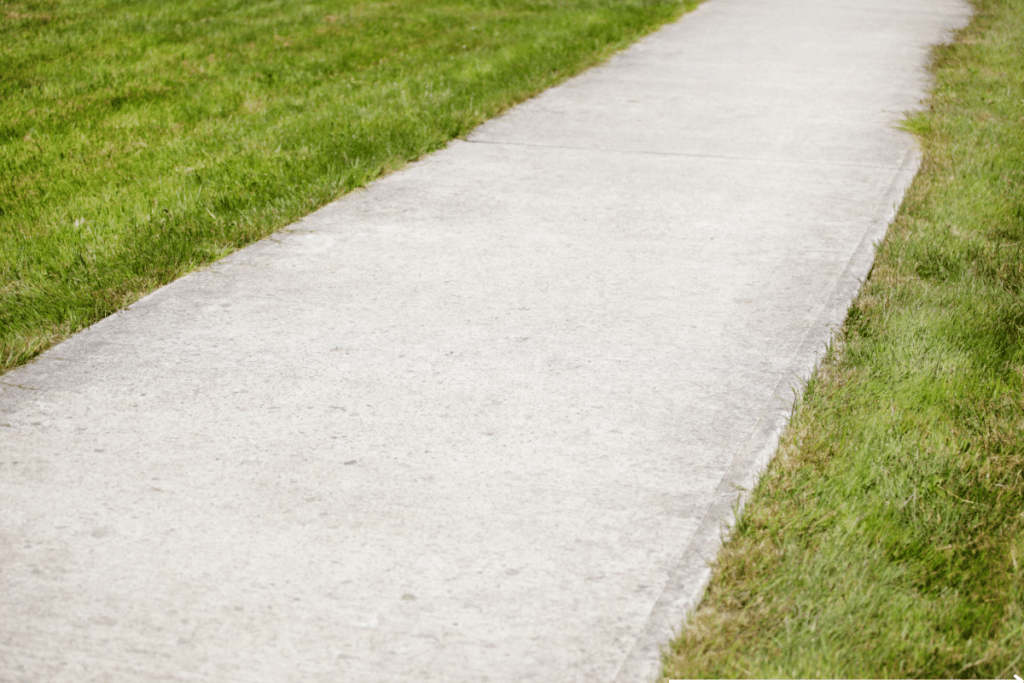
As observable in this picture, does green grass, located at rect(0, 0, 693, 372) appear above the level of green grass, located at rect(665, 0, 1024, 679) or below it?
above

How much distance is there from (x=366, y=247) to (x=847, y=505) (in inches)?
103

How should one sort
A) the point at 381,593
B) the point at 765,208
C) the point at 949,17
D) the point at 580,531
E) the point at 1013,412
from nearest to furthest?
the point at 381,593 → the point at 580,531 → the point at 1013,412 → the point at 765,208 → the point at 949,17

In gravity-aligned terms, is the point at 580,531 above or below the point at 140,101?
below

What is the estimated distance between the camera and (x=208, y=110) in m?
7.21

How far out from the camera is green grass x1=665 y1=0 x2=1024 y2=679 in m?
2.29

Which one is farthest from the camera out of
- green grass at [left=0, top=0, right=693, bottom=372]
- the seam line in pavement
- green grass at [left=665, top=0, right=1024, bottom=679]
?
the seam line in pavement

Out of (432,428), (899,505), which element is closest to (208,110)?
(432,428)

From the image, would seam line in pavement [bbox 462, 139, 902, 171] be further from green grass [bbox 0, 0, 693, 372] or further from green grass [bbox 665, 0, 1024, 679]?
green grass [bbox 665, 0, 1024, 679]

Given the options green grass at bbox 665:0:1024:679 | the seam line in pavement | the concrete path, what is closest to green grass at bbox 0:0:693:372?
the concrete path

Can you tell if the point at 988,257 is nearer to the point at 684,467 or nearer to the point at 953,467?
the point at 953,467

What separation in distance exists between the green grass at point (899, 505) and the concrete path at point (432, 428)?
0.41ft

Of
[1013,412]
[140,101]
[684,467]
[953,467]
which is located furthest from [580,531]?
[140,101]

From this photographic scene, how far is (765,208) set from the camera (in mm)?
5184

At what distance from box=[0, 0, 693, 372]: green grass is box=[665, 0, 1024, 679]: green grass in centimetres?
266
